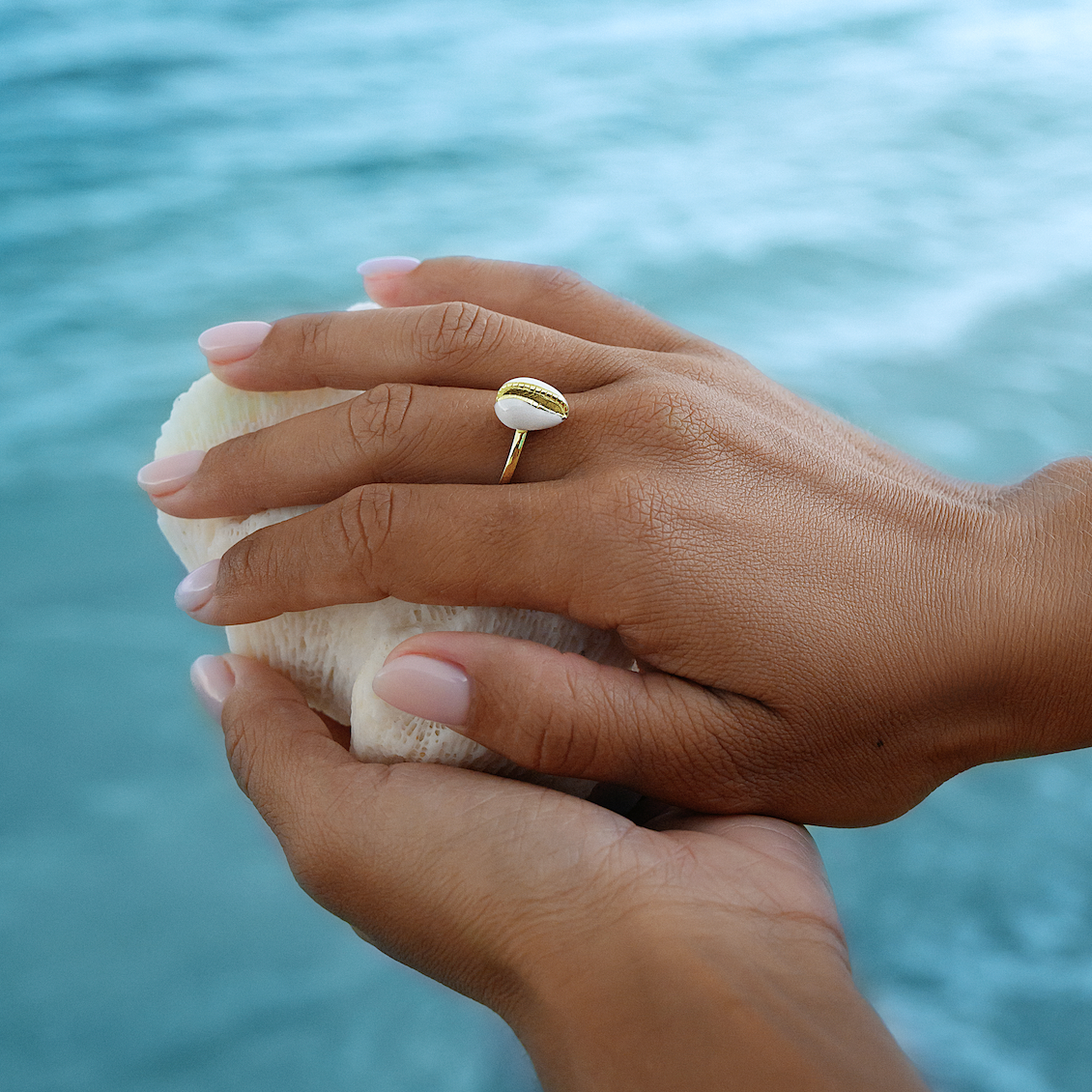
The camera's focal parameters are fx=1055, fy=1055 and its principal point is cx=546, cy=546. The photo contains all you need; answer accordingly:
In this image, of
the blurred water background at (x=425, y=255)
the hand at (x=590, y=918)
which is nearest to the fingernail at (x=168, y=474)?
the hand at (x=590, y=918)

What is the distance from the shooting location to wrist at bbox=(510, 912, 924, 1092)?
0.87 meters

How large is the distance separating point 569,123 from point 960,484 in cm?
302

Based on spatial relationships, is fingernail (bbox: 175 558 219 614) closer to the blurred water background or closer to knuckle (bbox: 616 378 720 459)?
knuckle (bbox: 616 378 720 459)

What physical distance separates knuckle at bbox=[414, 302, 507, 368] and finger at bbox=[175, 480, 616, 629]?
0.22 metres

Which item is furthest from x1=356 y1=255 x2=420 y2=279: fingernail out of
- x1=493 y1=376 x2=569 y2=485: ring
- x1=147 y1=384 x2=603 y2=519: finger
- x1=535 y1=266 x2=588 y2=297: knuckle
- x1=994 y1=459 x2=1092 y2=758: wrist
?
x1=994 y1=459 x2=1092 y2=758: wrist

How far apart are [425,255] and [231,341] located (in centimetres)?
199

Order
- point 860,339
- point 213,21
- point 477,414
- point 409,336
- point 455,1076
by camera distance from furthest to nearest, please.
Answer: point 213,21, point 860,339, point 455,1076, point 409,336, point 477,414

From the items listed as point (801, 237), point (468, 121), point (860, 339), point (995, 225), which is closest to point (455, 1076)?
point (860, 339)

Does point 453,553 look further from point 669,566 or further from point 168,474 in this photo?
point 168,474

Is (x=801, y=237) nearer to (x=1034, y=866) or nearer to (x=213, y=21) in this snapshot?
(x=1034, y=866)

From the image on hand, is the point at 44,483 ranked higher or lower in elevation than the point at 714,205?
lower

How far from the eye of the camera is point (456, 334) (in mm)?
1326

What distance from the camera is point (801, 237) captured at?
10.9 ft

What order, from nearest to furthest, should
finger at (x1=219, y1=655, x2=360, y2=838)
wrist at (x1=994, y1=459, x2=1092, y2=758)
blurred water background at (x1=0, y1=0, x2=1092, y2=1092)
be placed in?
1. finger at (x1=219, y1=655, x2=360, y2=838)
2. wrist at (x1=994, y1=459, x2=1092, y2=758)
3. blurred water background at (x1=0, y1=0, x2=1092, y2=1092)
